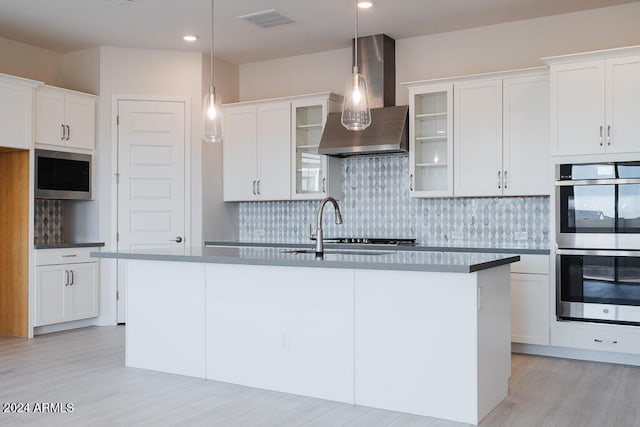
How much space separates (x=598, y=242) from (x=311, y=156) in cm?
278

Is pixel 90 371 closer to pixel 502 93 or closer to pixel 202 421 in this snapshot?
pixel 202 421

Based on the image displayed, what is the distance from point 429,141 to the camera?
5645mm

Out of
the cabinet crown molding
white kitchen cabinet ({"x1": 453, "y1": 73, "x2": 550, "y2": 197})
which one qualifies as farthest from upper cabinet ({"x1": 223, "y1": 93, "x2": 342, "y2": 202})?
the cabinet crown molding

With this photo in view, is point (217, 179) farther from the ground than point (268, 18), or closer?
closer

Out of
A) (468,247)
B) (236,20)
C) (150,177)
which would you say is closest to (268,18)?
(236,20)

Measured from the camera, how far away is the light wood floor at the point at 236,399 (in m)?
3.24

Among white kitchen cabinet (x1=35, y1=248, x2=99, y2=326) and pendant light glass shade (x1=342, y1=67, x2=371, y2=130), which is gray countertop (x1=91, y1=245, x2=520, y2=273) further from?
white kitchen cabinet (x1=35, y1=248, x2=99, y2=326)

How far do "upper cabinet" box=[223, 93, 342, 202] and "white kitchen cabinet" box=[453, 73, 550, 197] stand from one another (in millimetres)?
1329

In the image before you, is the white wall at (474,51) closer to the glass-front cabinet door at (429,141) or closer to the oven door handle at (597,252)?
the glass-front cabinet door at (429,141)

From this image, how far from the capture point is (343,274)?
3.55 meters

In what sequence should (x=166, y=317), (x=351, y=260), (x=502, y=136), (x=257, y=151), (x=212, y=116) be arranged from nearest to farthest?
(x=351, y=260) → (x=212, y=116) → (x=166, y=317) → (x=502, y=136) → (x=257, y=151)

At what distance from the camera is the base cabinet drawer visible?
14.7ft

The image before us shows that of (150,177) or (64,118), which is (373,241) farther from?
(64,118)

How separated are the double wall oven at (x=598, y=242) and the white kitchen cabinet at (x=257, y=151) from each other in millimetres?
2697
